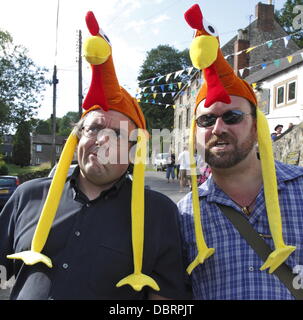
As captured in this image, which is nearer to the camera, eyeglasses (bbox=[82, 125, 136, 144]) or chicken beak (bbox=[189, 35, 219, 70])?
chicken beak (bbox=[189, 35, 219, 70])

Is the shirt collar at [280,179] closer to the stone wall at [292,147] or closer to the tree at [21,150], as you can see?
the stone wall at [292,147]

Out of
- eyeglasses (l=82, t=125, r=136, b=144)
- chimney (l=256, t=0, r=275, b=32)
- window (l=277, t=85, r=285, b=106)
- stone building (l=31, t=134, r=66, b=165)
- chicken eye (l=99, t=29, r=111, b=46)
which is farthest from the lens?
stone building (l=31, t=134, r=66, b=165)

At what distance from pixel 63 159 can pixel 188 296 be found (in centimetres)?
105

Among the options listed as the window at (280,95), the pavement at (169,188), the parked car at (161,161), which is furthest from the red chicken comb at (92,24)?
the parked car at (161,161)

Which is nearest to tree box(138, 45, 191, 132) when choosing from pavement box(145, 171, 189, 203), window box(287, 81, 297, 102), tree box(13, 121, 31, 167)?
tree box(13, 121, 31, 167)

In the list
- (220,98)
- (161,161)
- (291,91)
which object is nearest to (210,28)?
(220,98)

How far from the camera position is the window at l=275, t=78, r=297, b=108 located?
16906mm

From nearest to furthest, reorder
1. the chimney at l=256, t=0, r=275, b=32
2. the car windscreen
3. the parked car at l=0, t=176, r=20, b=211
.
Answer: the parked car at l=0, t=176, r=20, b=211
the car windscreen
the chimney at l=256, t=0, r=275, b=32

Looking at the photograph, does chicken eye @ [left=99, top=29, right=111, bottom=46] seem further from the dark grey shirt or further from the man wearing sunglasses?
the dark grey shirt

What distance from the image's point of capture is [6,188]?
10.1 m

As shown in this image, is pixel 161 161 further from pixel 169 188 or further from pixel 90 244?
pixel 90 244

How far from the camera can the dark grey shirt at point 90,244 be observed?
5.96 feet

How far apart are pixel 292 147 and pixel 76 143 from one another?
29.2 feet

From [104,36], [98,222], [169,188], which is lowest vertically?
[169,188]
